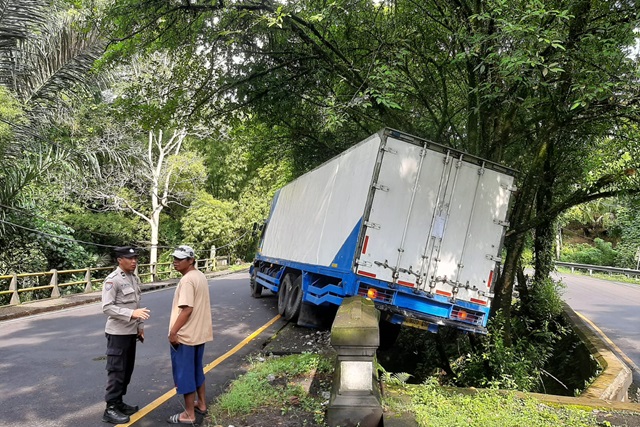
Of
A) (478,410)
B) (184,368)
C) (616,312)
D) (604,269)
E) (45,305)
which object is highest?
(604,269)

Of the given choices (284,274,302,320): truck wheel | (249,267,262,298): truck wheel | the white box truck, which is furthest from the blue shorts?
(249,267,262,298): truck wheel

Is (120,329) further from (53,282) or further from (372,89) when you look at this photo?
(53,282)

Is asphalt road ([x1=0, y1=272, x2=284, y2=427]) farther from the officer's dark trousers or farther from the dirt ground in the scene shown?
the dirt ground

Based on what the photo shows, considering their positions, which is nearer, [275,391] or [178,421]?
[178,421]

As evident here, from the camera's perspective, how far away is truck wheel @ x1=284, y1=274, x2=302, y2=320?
10180 millimetres

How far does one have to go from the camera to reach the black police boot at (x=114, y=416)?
4629 mm

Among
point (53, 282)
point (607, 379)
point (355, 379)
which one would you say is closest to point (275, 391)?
point (355, 379)

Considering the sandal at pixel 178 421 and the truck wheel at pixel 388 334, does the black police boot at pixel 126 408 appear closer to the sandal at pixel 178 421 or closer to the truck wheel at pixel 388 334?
the sandal at pixel 178 421

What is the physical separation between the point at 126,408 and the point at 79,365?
102 inches

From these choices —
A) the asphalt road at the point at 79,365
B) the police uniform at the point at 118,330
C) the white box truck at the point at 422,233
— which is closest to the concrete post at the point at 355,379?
the asphalt road at the point at 79,365

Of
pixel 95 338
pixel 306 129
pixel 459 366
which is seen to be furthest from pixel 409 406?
pixel 306 129

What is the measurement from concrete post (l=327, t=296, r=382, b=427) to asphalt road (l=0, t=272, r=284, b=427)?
1888 millimetres

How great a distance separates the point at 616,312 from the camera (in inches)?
585

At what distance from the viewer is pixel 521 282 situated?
12.2 meters
